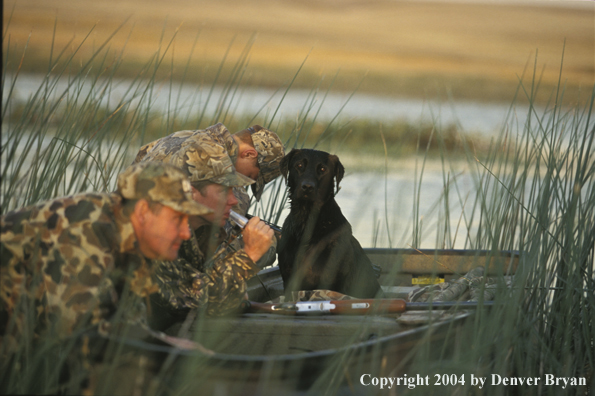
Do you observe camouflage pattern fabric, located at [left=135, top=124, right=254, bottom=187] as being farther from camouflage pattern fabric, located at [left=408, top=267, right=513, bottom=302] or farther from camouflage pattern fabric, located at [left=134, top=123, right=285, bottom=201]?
camouflage pattern fabric, located at [left=408, top=267, right=513, bottom=302]

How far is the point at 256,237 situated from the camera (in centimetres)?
277

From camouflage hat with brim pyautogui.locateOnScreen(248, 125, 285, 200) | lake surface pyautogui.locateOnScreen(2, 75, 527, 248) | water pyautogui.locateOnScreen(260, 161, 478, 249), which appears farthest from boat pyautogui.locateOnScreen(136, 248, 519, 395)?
camouflage hat with brim pyautogui.locateOnScreen(248, 125, 285, 200)

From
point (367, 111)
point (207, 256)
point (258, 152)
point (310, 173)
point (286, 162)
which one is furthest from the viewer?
point (258, 152)

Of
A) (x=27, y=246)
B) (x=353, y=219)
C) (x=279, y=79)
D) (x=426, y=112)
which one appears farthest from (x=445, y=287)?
(x=279, y=79)

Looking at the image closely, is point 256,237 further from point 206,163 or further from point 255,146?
point 255,146

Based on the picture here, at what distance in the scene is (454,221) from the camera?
5637 millimetres

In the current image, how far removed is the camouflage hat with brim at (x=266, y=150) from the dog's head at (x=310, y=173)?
7.0 inches

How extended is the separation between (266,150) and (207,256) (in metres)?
1.31

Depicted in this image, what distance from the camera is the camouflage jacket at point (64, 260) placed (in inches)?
66.7

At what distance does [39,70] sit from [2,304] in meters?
1.99

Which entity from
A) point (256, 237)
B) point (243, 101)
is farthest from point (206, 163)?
point (243, 101)

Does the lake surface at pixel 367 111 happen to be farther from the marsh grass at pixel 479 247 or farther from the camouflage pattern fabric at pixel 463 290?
the camouflage pattern fabric at pixel 463 290

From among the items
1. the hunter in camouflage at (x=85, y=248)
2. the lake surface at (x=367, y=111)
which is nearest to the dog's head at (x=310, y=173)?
the lake surface at (x=367, y=111)

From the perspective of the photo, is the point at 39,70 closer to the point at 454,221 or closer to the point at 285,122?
the point at 285,122
